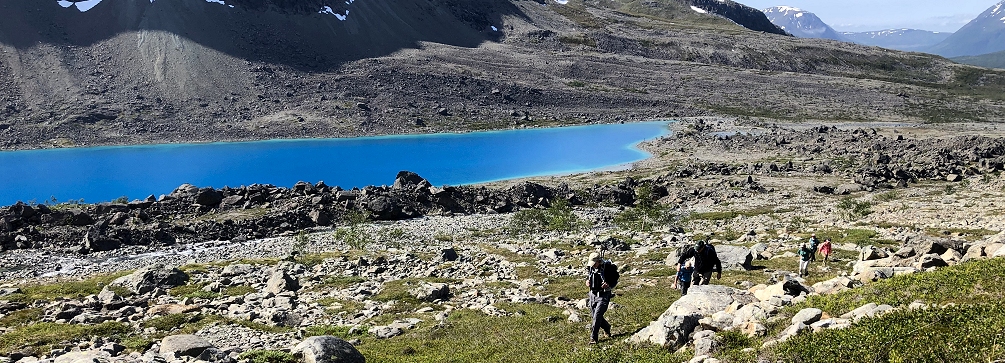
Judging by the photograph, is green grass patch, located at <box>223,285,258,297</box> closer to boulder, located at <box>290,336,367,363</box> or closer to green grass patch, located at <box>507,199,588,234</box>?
boulder, located at <box>290,336,367,363</box>

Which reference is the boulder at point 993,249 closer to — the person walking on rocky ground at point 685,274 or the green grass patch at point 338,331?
the person walking on rocky ground at point 685,274

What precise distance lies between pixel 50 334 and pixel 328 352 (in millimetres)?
11088

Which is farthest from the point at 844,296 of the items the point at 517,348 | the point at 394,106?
the point at 394,106

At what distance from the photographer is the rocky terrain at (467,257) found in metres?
16.1

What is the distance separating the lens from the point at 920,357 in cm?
945

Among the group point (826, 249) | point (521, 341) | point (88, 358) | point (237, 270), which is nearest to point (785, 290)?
point (521, 341)

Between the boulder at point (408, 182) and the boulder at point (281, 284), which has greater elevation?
the boulder at point (281, 284)

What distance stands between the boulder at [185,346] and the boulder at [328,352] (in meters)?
2.62

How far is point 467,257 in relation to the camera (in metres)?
32.0

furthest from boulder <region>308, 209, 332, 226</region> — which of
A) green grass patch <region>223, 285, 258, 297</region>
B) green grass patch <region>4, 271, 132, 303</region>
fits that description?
green grass patch <region>223, 285, 258, 297</region>

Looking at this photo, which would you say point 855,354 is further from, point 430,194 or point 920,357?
point 430,194

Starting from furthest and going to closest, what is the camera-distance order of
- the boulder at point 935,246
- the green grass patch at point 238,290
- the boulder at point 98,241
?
Result: the boulder at point 98,241 → the green grass patch at point 238,290 → the boulder at point 935,246

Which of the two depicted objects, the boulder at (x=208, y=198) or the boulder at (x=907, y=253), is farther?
the boulder at (x=208, y=198)

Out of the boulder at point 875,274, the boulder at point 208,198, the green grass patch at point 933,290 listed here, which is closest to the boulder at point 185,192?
the boulder at point 208,198
